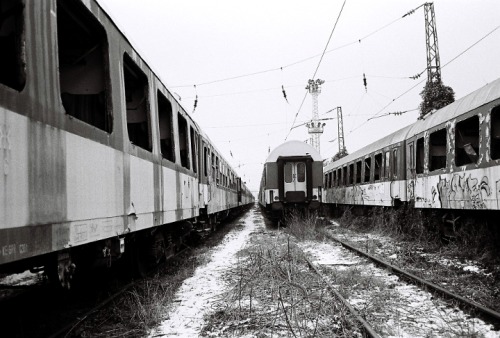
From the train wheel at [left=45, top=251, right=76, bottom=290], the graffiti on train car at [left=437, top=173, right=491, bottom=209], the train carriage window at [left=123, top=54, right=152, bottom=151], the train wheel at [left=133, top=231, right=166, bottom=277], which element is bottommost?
the train wheel at [left=133, top=231, right=166, bottom=277]

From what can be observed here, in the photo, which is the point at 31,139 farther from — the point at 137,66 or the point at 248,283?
the point at 248,283

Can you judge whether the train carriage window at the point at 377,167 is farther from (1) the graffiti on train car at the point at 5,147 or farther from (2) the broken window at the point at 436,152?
(1) the graffiti on train car at the point at 5,147

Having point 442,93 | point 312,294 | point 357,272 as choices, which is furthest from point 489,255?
point 442,93

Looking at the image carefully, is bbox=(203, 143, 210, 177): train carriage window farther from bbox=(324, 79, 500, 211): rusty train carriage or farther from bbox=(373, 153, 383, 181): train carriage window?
bbox=(373, 153, 383, 181): train carriage window

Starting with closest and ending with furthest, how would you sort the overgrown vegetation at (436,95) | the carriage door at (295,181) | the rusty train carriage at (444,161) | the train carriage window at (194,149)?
1. the rusty train carriage at (444,161)
2. the train carriage window at (194,149)
3. the carriage door at (295,181)
4. the overgrown vegetation at (436,95)

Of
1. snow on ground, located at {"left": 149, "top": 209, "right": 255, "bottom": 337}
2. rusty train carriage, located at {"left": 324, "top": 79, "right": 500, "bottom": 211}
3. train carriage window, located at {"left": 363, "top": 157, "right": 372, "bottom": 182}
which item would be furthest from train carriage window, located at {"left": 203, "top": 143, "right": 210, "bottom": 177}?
train carriage window, located at {"left": 363, "top": 157, "right": 372, "bottom": 182}

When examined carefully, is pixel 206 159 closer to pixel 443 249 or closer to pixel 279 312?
pixel 443 249

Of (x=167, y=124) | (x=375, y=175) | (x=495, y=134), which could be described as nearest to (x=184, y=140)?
(x=167, y=124)

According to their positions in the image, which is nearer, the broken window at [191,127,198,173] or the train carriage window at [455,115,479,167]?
the train carriage window at [455,115,479,167]

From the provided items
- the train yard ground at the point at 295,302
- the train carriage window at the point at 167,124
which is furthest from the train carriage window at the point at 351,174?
the train carriage window at the point at 167,124

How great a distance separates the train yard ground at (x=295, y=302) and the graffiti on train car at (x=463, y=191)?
1.09 m

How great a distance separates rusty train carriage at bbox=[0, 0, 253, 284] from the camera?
2598 mm

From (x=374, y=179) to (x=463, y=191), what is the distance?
23.9 ft

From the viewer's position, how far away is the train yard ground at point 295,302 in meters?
4.38
